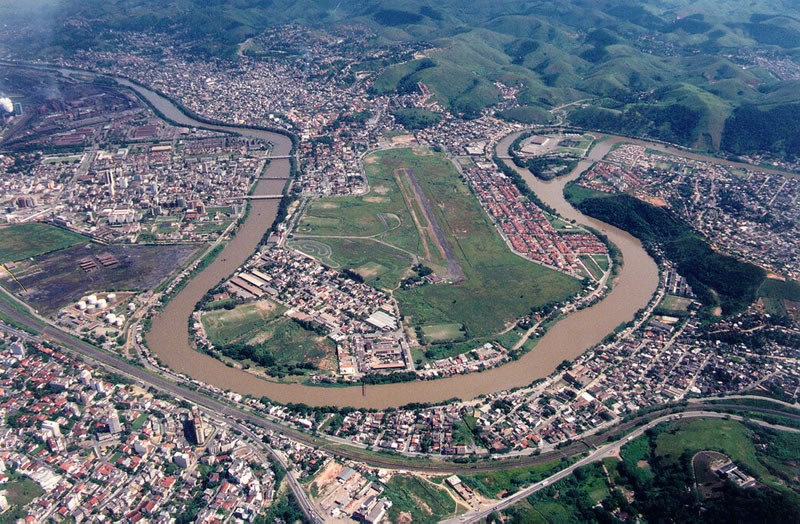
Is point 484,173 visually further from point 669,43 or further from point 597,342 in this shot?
point 669,43

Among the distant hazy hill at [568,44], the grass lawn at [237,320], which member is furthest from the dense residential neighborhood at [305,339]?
the distant hazy hill at [568,44]

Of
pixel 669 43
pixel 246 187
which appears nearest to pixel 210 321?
pixel 246 187

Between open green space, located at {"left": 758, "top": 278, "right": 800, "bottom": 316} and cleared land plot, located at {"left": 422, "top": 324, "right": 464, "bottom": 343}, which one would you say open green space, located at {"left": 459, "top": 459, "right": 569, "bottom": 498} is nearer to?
cleared land plot, located at {"left": 422, "top": 324, "right": 464, "bottom": 343}

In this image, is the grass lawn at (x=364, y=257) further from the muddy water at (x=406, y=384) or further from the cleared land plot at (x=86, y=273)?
the cleared land plot at (x=86, y=273)

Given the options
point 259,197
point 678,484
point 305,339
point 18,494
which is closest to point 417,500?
point 678,484

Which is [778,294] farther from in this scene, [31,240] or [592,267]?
[31,240]
